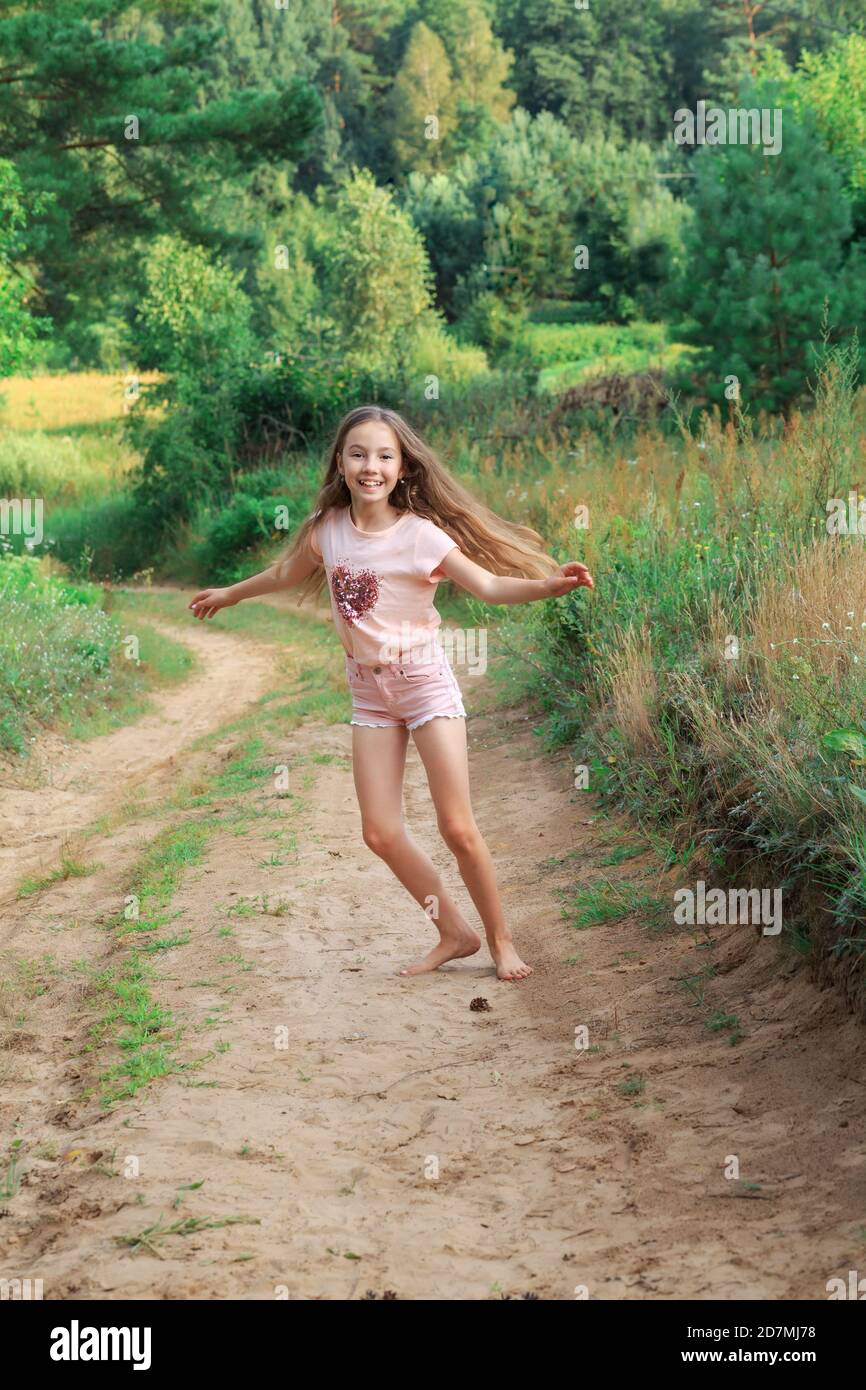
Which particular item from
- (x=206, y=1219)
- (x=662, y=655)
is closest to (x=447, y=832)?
(x=206, y=1219)

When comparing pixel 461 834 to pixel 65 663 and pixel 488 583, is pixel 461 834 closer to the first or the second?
pixel 488 583

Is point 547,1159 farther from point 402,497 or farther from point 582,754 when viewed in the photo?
point 582,754

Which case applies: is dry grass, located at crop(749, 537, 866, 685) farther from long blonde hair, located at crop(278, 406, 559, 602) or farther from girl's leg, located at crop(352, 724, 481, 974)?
girl's leg, located at crop(352, 724, 481, 974)

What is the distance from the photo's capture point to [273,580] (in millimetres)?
5102

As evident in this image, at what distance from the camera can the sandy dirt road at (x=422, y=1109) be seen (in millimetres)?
3201

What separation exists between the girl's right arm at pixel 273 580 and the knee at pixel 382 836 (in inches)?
36.4

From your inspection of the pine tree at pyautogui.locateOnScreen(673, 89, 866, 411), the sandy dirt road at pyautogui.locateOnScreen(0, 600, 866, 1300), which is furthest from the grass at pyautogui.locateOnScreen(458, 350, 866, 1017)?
the pine tree at pyautogui.locateOnScreen(673, 89, 866, 411)

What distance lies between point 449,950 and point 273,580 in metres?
1.50

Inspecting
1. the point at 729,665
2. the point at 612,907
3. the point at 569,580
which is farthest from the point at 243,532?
the point at 569,580

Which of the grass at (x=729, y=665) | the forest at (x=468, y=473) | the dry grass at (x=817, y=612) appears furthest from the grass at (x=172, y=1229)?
the dry grass at (x=817, y=612)

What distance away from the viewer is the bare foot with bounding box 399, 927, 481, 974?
5172mm

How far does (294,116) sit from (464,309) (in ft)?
52.4

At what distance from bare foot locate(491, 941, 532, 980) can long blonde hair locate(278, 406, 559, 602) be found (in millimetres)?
1352

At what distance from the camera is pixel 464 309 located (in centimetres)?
3656
